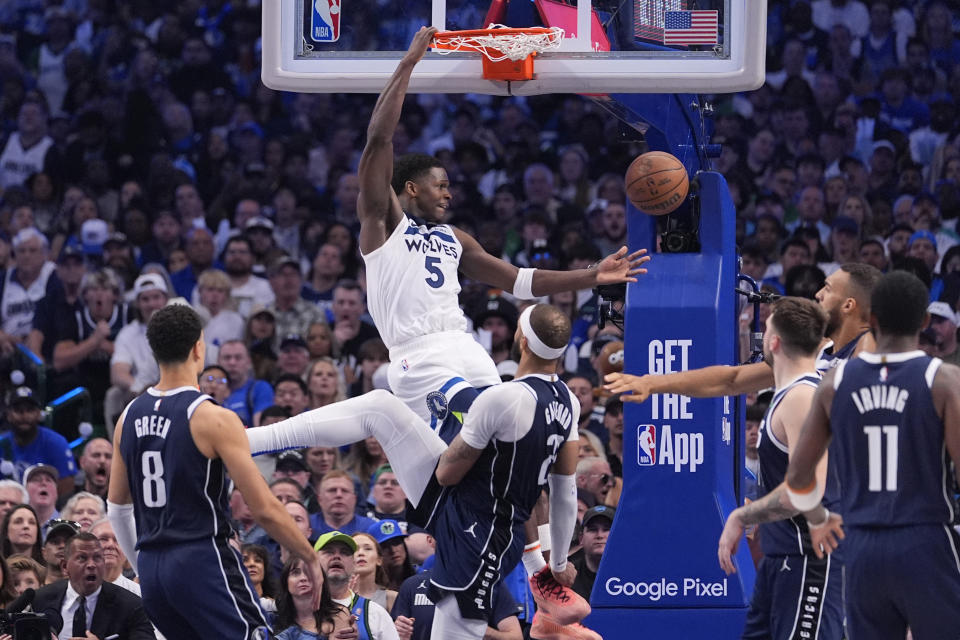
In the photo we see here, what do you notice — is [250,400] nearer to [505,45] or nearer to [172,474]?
[505,45]

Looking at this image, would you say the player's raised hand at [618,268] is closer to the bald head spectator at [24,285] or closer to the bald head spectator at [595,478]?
the bald head spectator at [595,478]

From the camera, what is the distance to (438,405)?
832 centimetres

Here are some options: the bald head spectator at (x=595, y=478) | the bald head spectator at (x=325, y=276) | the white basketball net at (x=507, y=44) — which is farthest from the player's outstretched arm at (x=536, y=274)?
the bald head spectator at (x=325, y=276)

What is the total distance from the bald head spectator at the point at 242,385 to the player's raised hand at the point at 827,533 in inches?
270

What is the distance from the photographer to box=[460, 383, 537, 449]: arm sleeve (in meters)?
7.64

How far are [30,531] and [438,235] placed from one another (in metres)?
3.97

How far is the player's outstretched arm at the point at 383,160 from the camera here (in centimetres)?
810

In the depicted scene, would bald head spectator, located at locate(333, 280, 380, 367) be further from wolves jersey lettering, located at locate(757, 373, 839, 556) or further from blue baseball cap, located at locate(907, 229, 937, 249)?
wolves jersey lettering, located at locate(757, 373, 839, 556)

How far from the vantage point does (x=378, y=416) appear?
26.5 feet

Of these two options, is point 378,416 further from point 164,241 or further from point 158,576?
point 164,241

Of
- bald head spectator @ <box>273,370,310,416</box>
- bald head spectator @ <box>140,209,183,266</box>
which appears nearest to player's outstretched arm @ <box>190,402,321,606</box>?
bald head spectator @ <box>273,370,310,416</box>

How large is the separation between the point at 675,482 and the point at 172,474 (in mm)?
3494

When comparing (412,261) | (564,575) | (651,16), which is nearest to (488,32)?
(651,16)

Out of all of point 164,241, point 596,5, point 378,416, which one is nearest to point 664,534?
point 378,416
